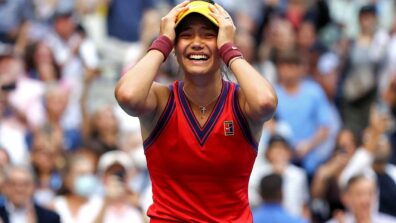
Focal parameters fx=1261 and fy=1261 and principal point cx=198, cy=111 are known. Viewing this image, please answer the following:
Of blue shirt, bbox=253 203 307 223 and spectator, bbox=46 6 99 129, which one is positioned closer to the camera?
blue shirt, bbox=253 203 307 223

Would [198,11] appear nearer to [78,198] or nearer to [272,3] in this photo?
[78,198]

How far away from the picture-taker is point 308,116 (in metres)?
12.9

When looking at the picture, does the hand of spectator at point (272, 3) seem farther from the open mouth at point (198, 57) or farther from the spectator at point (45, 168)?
the open mouth at point (198, 57)

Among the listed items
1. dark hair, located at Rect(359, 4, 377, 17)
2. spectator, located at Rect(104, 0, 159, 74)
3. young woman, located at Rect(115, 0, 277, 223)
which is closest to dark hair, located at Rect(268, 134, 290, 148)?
spectator, located at Rect(104, 0, 159, 74)

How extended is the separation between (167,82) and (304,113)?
1429 millimetres

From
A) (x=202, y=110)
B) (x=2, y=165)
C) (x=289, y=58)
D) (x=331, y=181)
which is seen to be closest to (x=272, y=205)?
(x=331, y=181)

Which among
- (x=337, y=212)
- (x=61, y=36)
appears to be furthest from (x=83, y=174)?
(x=61, y=36)

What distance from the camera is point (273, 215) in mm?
10352

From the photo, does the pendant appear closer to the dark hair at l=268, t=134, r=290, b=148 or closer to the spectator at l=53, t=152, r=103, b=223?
the spectator at l=53, t=152, r=103, b=223

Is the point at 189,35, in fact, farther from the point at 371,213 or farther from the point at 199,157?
the point at 371,213

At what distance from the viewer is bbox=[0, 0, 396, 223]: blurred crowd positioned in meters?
Result: 10.7

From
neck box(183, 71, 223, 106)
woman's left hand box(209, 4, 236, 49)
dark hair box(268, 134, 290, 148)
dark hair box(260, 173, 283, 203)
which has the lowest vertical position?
dark hair box(260, 173, 283, 203)

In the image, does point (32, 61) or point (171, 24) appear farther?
point (32, 61)

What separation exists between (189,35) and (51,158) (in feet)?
16.0
